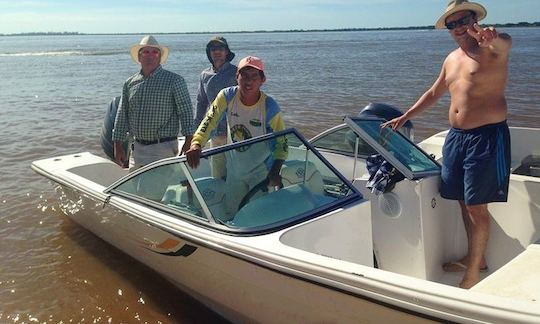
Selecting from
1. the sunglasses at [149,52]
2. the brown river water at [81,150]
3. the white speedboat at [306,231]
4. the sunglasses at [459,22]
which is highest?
the sunglasses at [459,22]

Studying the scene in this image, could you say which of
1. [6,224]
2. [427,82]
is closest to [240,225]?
[6,224]

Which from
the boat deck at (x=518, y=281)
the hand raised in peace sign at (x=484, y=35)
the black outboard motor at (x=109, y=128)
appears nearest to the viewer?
the boat deck at (x=518, y=281)

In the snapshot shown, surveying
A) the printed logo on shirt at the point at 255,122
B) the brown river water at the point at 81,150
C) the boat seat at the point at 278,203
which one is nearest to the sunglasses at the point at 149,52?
the printed logo on shirt at the point at 255,122

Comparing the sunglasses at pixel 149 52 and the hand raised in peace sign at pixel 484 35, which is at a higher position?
the sunglasses at pixel 149 52

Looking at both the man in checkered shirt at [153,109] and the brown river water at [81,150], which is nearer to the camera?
the brown river water at [81,150]

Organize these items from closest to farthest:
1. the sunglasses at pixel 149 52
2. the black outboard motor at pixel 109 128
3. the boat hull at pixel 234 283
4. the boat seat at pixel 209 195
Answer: the boat hull at pixel 234 283 → the boat seat at pixel 209 195 → the sunglasses at pixel 149 52 → the black outboard motor at pixel 109 128

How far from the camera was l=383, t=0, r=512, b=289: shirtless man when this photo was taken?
302 cm

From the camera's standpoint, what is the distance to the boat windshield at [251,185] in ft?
10.8

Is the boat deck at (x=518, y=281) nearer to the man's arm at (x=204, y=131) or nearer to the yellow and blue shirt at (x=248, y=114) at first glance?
the yellow and blue shirt at (x=248, y=114)

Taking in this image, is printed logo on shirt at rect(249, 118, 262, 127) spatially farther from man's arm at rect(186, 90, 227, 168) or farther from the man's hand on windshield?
the man's hand on windshield

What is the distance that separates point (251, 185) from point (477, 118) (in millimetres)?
1539

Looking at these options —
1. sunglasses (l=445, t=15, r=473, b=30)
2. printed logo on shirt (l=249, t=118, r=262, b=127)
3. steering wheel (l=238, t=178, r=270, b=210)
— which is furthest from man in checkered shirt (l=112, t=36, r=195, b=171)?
sunglasses (l=445, t=15, r=473, b=30)

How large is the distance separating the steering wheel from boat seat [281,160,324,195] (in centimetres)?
13

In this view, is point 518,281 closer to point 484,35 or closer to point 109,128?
point 484,35
